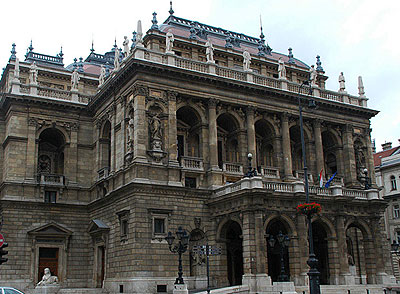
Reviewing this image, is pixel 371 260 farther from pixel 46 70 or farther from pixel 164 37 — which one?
pixel 46 70

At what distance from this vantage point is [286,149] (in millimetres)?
45906

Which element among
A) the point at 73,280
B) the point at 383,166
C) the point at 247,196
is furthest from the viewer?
the point at 383,166

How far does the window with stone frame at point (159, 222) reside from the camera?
125 ft

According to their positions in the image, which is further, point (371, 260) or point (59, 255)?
point (59, 255)

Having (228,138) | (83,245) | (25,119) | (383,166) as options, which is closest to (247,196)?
(228,138)

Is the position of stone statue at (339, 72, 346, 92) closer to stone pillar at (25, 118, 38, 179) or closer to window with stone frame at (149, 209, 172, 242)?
window with stone frame at (149, 209, 172, 242)

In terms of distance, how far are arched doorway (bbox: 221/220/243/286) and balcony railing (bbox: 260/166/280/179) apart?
5256 mm

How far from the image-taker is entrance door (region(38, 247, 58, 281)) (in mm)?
44625

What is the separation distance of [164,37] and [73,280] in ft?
78.4

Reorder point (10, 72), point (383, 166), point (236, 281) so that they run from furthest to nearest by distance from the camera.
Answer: point (383, 166) < point (10, 72) < point (236, 281)

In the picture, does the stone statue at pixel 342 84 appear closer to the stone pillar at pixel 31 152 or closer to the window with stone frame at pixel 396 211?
the window with stone frame at pixel 396 211

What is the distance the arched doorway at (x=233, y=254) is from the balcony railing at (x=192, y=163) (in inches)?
215

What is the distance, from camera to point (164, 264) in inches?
1485

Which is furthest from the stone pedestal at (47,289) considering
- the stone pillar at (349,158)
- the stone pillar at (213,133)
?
the stone pillar at (349,158)
